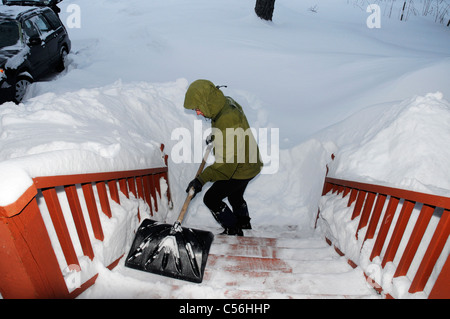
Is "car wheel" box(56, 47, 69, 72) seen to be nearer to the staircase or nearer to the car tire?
the car tire

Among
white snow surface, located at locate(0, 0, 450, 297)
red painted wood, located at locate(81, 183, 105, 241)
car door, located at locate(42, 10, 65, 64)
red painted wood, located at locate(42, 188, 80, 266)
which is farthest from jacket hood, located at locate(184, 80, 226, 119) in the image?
car door, located at locate(42, 10, 65, 64)

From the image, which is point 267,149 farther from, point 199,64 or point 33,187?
point 33,187

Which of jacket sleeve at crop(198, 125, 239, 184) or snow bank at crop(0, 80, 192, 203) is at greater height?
snow bank at crop(0, 80, 192, 203)

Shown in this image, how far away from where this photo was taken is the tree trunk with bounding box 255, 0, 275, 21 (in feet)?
31.4

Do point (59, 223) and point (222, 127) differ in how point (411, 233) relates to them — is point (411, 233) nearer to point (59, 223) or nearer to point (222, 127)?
point (222, 127)

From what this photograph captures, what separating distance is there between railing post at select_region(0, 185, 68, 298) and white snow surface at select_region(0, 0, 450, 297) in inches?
4.1

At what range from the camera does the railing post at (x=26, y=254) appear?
1248 millimetres

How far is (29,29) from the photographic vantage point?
6.30m

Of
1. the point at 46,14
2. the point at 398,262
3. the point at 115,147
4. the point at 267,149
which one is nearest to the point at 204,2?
the point at 46,14

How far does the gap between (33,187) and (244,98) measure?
6084 mm

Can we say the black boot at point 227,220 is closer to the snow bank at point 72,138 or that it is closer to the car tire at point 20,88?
the snow bank at point 72,138

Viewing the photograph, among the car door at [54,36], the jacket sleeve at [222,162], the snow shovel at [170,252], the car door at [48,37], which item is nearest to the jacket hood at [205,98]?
the jacket sleeve at [222,162]

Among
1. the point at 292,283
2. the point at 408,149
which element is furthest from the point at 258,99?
the point at 292,283

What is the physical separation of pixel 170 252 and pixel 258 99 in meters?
5.28
